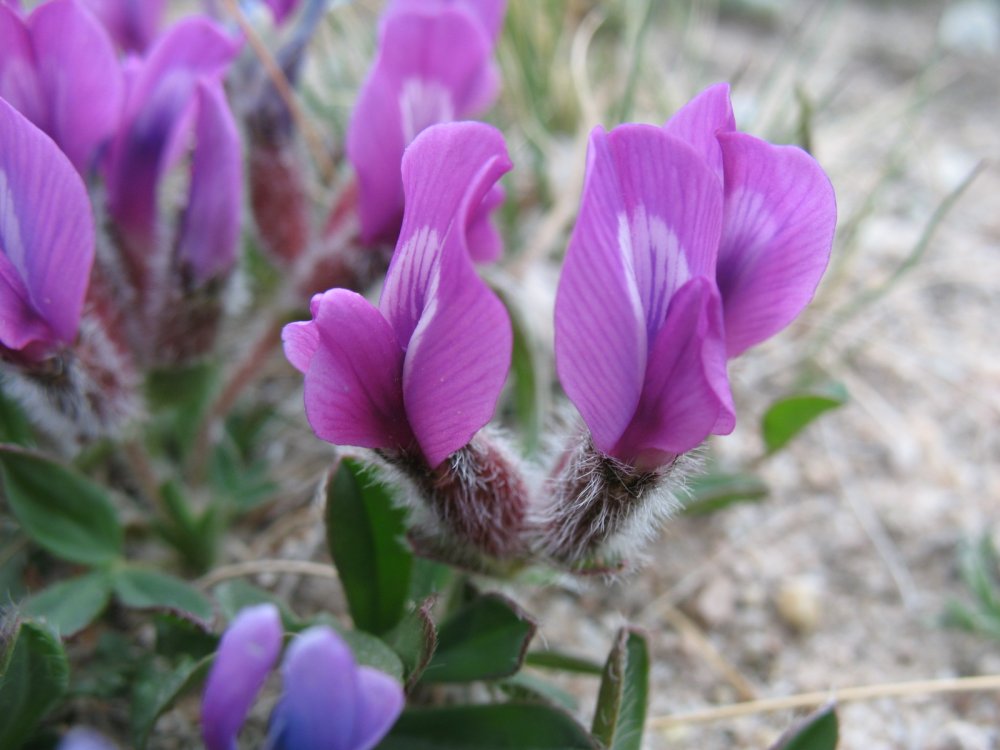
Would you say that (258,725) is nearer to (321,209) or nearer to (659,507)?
(659,507)

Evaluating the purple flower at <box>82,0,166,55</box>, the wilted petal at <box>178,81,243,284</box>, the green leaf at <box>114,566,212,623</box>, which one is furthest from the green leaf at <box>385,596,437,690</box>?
the purple flower at <box>82,0,166,55</box>

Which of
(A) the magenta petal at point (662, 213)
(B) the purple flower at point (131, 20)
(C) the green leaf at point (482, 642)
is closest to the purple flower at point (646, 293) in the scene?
(A) the magenta petal at point (662, 213)

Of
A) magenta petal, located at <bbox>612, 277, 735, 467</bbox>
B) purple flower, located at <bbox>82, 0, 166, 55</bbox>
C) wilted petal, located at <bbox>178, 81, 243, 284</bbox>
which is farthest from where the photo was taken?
purple flower, located at <bbox>82, 0, 166, 55</bbox>

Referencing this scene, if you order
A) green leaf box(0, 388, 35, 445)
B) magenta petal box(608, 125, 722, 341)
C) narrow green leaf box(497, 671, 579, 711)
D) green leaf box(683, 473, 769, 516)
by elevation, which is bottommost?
green leaf box(683, 473, 769, 516)

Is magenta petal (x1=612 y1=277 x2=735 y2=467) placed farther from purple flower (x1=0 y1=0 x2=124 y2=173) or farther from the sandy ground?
purple flower (x1=0 y1=0 x2=124 y2=173)

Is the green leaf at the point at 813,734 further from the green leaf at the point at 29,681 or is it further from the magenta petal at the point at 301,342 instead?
the green leaf at the point at 29,681

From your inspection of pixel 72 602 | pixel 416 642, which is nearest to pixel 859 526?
pixel 416 642

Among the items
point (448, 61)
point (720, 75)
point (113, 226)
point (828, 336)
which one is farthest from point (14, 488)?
point (720, 75)
